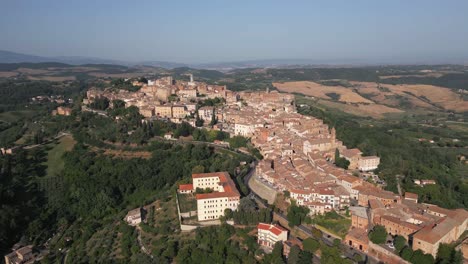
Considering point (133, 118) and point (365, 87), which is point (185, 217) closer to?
point (133, 118)

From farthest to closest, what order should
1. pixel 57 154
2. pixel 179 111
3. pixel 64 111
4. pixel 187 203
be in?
1. pixel 64 111
2. pixel 179 111
3. pixel 57 154
4. pixel 187 203

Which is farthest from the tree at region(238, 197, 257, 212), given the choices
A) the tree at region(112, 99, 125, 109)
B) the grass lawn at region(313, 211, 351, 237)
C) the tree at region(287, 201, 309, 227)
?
the tree at region(112, 99, 125, 109)

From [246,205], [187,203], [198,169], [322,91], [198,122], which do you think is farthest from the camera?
[322,91]

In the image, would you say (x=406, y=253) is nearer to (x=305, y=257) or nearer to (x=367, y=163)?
(x=305, y=257)

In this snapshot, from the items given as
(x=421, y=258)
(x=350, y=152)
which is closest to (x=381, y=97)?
(x=350, y=152)

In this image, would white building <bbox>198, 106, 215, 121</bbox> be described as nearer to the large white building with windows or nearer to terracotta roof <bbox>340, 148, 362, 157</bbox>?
terracotta roof <bbox>340, 148, 362, 157</bbox>

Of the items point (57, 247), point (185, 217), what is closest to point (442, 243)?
point (185, 217)
